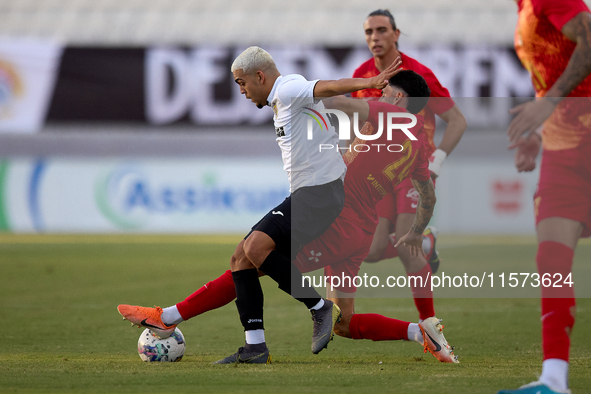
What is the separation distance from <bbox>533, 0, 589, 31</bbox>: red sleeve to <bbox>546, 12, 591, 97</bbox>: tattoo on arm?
0.07 feet

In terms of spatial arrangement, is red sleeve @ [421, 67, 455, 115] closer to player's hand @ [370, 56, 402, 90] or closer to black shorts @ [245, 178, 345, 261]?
black shorts @ [245, 178, 345, 261]

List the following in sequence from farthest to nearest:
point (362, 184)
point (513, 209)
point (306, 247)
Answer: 1. point (513, 209)
2. point (362, 184)
3. point (306, 247)

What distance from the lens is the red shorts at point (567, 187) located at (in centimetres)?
316

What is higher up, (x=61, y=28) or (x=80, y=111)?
(x=61, y=28)

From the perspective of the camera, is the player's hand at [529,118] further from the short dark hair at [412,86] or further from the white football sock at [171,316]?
the white football sock at [171,316]

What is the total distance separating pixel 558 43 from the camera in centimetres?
324

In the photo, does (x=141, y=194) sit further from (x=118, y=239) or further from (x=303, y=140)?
(x=303, y=140)

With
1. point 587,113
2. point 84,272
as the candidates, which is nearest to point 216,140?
point 84,272

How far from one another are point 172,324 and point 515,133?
2323 mm

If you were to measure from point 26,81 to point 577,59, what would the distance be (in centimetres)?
1613

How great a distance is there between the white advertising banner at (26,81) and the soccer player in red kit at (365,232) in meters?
14.2

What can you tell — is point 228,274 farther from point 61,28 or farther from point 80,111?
point 61,28

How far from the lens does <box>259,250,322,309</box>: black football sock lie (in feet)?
13.1

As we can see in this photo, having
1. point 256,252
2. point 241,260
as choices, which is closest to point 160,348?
point 241,260
